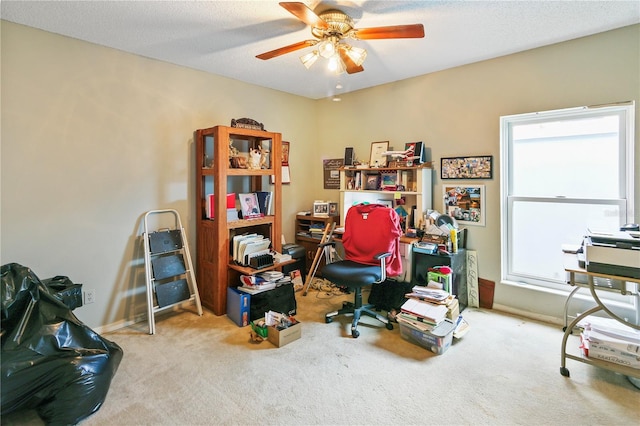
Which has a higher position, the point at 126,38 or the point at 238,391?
the point at 126,38

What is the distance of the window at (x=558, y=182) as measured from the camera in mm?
2629

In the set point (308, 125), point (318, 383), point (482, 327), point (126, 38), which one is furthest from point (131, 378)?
point (308, 125)

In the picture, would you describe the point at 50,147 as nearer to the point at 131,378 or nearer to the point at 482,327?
the point at 131,378

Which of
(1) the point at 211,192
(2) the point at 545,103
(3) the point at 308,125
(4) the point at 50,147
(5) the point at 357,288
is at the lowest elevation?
(5) the point at 357,288

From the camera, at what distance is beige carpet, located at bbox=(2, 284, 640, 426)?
178 centimetres

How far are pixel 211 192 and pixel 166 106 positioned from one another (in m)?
0.96

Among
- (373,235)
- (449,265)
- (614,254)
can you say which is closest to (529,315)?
(449,265)

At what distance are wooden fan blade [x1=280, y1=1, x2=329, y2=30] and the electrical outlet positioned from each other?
2752 mm

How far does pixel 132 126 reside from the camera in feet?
9.62

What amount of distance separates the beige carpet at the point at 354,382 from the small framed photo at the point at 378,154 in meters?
1.96

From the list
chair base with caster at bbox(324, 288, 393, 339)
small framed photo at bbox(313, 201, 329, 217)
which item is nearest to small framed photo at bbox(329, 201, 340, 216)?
small framed photo at bbox(313, 201, 329, 217)

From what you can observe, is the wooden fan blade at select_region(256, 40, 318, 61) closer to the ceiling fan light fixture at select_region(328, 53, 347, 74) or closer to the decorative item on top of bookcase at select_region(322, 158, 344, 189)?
the ceiling fan light fixture at select_region(328, 53, 347, 74)

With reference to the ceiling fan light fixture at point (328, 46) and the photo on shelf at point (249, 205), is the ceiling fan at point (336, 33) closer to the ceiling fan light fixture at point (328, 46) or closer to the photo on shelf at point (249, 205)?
the ceiling fan light fixture at point (328, 46)

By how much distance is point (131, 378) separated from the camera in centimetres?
213
